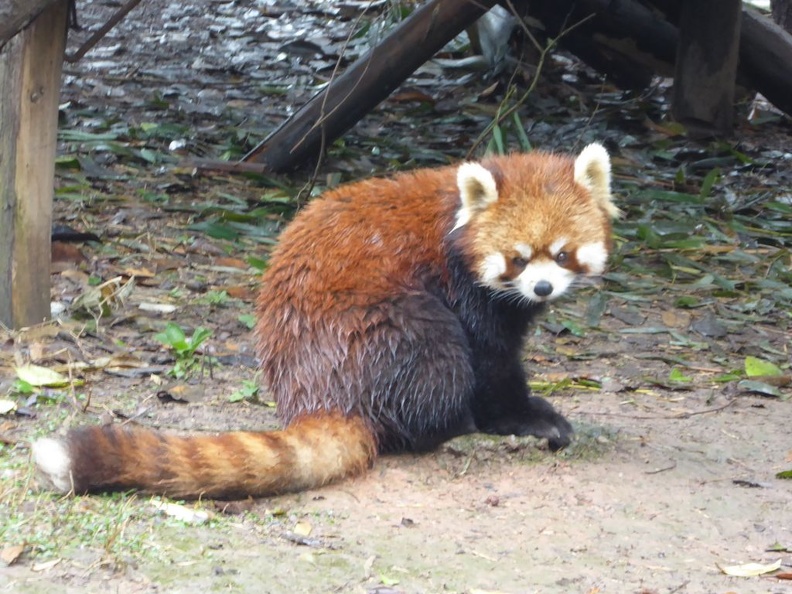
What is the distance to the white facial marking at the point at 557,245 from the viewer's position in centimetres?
353

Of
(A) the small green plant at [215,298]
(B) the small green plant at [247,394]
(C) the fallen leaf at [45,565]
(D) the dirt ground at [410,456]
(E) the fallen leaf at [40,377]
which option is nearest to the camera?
(C) the fallen leaf at [45,565]

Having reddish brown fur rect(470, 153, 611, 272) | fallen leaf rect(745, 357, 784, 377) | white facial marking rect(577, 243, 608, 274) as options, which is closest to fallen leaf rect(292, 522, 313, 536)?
reddish brown fur rect(470, 153, 611, 272)

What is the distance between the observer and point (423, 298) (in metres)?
3.49

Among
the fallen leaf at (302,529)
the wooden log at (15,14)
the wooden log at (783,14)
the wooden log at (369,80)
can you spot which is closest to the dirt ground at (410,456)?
the fallen leaf at (302,529)

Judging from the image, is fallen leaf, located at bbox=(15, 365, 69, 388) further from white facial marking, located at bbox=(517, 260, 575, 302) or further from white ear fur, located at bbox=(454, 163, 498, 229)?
white facial marking, located at bbox=(517, 260, 575, 302)

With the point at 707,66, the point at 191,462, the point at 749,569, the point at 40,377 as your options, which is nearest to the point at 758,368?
the point at 749,569

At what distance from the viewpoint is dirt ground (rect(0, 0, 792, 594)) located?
2.64 meters

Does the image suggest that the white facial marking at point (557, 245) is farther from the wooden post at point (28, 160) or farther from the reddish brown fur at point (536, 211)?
the wooden post at point (28, 160)

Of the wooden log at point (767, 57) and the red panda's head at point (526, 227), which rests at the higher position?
the wooden log at point (767, 57)

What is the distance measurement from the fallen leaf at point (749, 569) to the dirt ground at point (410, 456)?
0.03 metres

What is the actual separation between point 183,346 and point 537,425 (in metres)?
1.51

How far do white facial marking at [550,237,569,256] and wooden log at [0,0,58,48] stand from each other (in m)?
1.88

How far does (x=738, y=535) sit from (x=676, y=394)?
1.51m

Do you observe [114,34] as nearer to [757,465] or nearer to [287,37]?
[287,37]
